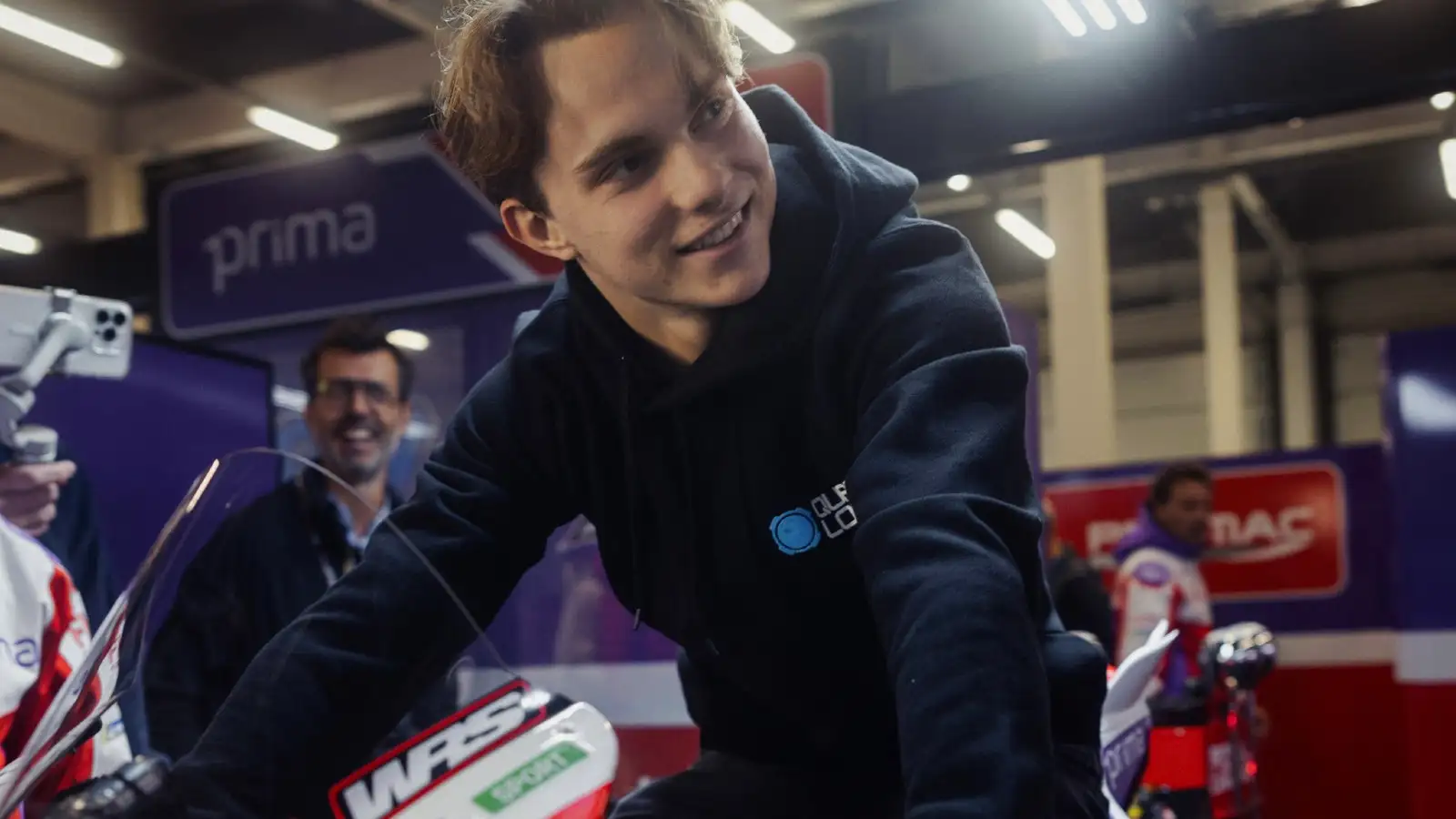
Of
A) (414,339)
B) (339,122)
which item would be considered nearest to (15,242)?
(339,122)

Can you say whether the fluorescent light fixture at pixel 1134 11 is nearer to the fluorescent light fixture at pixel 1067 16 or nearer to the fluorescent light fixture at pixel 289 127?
the fluorescent light fixture at pixel 1067 16

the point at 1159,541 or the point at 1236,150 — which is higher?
the point at 1236,150

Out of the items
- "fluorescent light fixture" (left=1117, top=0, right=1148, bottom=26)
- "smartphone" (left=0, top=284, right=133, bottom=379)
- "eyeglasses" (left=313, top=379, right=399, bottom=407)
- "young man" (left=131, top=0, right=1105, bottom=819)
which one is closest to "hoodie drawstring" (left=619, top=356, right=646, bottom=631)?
"young man" (left=131, top=0, right=1105, bottom=819)

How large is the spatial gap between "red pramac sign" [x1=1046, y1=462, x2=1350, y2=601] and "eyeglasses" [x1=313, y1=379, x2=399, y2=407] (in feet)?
18.2

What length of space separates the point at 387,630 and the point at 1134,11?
11.0 feet

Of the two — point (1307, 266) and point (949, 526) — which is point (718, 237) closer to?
point (949, 526)

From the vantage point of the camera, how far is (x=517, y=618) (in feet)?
4.82

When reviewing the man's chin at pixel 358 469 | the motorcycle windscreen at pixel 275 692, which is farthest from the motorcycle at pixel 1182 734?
the man's chin at pixel 358 469

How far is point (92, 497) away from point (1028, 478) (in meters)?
2.28

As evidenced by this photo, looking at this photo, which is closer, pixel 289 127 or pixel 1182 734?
pixel 1182 734

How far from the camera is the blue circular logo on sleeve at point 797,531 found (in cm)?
91

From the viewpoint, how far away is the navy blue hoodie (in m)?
0.73

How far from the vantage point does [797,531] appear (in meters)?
0.91

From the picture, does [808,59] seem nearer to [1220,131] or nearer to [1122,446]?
[1220,131]
